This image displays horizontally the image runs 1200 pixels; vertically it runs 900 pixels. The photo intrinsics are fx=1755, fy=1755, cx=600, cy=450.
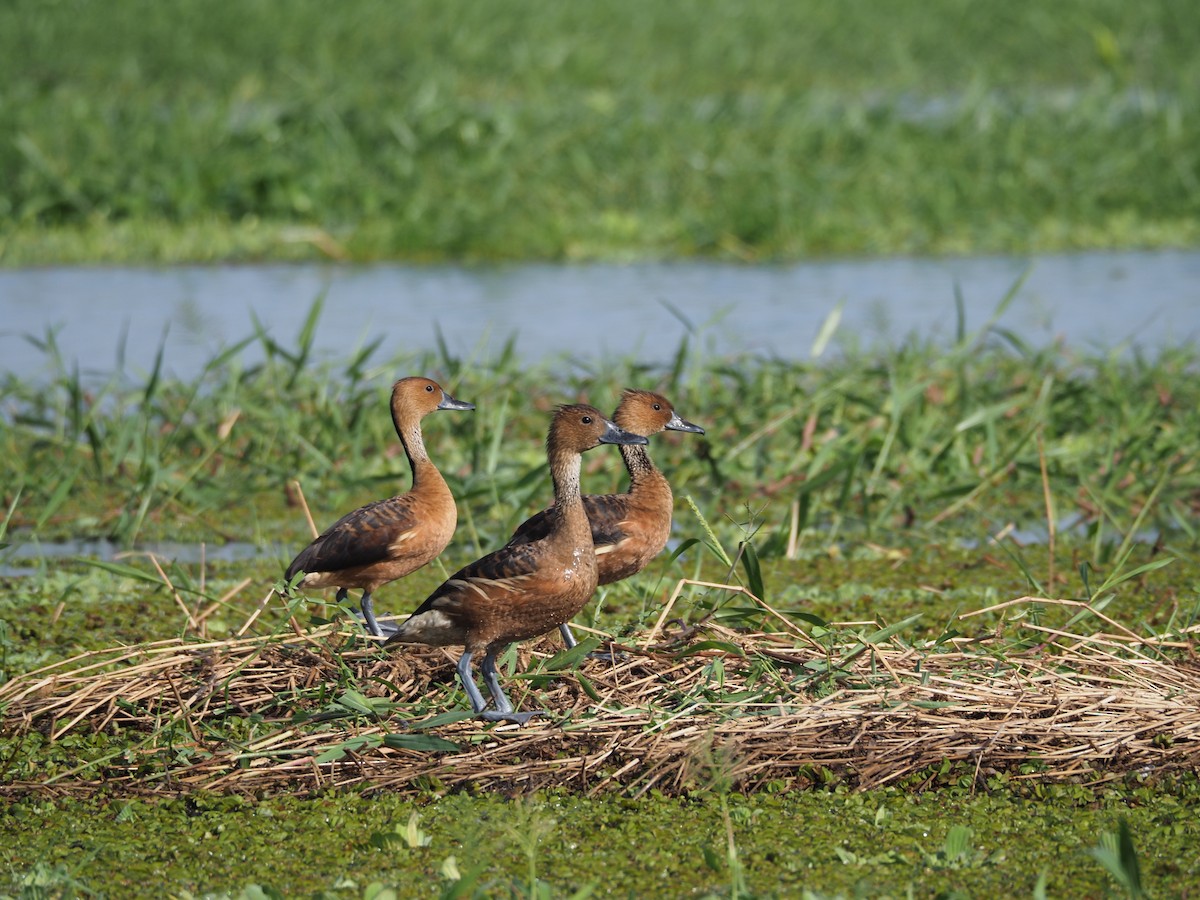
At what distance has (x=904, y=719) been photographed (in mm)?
4566

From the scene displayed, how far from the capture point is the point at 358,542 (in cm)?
546

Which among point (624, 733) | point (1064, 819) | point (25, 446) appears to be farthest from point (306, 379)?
point (1064, 819)

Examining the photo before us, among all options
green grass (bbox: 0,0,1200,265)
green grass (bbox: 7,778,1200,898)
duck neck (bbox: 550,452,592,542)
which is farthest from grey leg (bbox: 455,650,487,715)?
green grass (bbox: 0,0,1200,265)

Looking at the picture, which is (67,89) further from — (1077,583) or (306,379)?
(1077,583)

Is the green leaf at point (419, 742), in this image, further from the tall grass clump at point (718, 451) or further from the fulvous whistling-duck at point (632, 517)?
the tall grass clump at point (718, 451)

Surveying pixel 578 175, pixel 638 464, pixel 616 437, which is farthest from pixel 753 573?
pixel 578 175

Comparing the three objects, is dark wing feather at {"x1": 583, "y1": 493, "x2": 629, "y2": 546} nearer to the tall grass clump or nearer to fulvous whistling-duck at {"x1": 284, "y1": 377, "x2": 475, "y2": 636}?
fulvous whistling-duck at {"x1": 284, "y1": 377, "x2": 475, "y2": 636}

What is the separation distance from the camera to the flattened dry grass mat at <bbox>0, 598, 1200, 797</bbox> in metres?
4.47

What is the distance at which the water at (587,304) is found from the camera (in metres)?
10.6

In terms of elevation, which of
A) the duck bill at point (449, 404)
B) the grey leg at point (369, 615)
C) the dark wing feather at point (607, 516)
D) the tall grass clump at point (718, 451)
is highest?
the duck bill at point (449, 404)

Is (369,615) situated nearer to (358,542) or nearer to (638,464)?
(358,542)

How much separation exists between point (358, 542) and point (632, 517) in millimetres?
875

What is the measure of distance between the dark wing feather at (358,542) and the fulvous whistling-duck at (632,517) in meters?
0.37

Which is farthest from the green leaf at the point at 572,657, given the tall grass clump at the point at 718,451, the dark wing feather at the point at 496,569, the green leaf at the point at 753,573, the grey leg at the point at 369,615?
the tall grass clump at the point at 718,451
